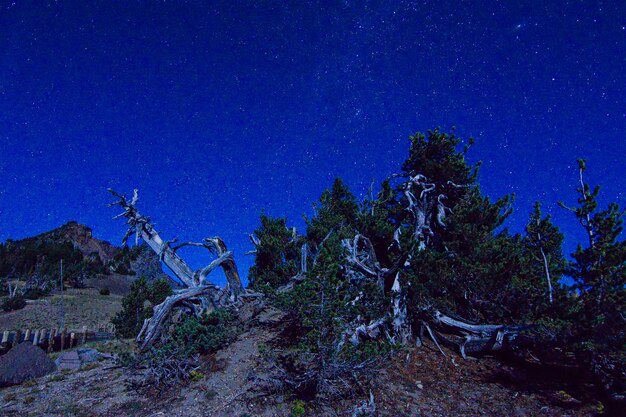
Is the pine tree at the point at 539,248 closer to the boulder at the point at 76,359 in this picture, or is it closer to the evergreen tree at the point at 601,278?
the evergreen tree at the point at 601,278

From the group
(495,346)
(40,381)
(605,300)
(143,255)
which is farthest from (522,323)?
(143,255)

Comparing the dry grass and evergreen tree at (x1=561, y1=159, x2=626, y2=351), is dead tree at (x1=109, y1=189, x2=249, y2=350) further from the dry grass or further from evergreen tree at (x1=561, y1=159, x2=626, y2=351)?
the dry grass

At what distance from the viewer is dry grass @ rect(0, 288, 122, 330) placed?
30922 mm

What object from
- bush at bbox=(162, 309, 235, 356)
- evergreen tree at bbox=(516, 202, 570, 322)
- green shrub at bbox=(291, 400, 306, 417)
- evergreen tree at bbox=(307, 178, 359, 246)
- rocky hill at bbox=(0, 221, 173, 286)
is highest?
rocky hill at bbox=(0, 221, 173, 286)

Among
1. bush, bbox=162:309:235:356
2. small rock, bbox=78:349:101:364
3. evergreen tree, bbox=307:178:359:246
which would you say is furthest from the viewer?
evergreen tree, bbox=307:178:359:246

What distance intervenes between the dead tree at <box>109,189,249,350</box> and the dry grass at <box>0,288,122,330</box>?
20576 millimetres

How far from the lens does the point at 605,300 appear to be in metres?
7.18

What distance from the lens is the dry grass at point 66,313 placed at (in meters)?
30.9

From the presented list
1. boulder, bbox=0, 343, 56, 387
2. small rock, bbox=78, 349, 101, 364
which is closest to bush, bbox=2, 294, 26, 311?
small rock, bbox=78, 349, 101, 364

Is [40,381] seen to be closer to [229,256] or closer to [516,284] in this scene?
[229,256]

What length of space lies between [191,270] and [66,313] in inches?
1178

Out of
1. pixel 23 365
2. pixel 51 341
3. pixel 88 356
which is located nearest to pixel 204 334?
pixel 23 365

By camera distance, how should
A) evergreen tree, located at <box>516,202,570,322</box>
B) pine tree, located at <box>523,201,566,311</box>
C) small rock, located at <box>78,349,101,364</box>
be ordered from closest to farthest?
evergreen tree, located at <box>516,202,570,322</box> → pine tree, located at <box>523,201,566,311</box> → small rock, located at <box>78,349,101,364</box>

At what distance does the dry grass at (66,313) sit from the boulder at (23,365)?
63.6 ft
